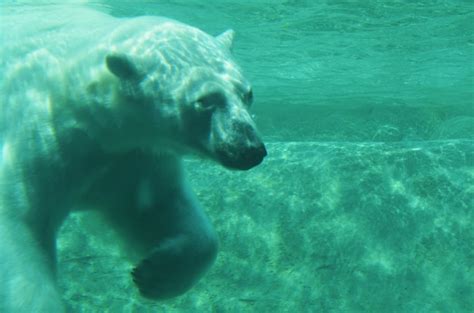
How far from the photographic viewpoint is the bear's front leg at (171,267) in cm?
328

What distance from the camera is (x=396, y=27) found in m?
15.9

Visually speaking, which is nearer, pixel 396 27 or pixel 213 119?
pixel 213 119

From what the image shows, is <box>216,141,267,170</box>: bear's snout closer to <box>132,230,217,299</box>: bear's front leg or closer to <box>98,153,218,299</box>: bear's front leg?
<box>98,153,218,299</box>: bear's front leg

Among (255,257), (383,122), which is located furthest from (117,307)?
(383,122)

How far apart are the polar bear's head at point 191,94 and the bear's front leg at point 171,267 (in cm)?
76

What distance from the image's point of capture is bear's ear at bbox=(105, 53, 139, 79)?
2789mm

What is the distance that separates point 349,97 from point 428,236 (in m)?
26.2

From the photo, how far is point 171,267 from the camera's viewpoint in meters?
3.31

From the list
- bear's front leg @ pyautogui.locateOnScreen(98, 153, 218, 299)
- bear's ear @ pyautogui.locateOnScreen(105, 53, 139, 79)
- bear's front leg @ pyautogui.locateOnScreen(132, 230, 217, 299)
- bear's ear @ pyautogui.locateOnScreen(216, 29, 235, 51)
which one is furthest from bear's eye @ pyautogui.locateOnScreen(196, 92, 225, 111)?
bear's front leg @ pyautogui.locateOnScreen(132, 230, 217, 299)

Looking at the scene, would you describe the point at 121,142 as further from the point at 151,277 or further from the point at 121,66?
the point at 151,277

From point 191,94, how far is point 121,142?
529 mm

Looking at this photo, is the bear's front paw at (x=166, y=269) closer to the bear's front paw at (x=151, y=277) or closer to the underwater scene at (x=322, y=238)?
the bear's front paw at (x=151, y=277)

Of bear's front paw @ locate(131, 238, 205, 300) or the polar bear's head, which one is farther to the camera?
bear's front paw @ locate(131, 238, 205, 300)

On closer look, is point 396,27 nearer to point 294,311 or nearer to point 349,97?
point 294,311
